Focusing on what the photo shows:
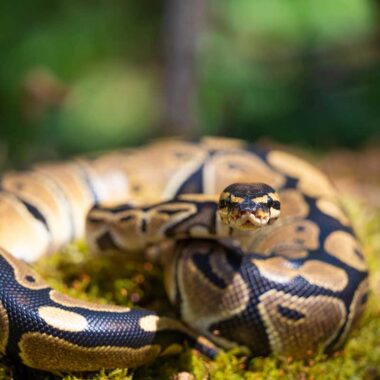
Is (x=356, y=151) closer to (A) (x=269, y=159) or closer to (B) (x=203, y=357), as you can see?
(A) (x=269, y=159)

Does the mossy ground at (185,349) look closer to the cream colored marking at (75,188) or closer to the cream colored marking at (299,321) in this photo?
the cream colored marking at (299,321)

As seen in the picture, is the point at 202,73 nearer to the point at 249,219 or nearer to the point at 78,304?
the point at 249,219

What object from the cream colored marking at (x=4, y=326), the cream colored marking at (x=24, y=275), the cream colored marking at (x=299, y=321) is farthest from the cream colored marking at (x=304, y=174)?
the cream colored marking at (x=4, y=326)

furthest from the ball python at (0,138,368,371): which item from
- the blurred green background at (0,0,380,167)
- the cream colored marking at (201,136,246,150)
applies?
the blurred green background at (0,0,380,167)

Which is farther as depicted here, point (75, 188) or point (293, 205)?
point (75, 188)

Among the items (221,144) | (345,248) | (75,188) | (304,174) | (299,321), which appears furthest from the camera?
(221,144)

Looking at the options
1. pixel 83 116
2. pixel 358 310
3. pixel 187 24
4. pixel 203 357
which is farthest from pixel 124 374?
pixel 83 116

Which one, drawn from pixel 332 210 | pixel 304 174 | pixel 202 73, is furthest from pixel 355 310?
pixel 202 73
